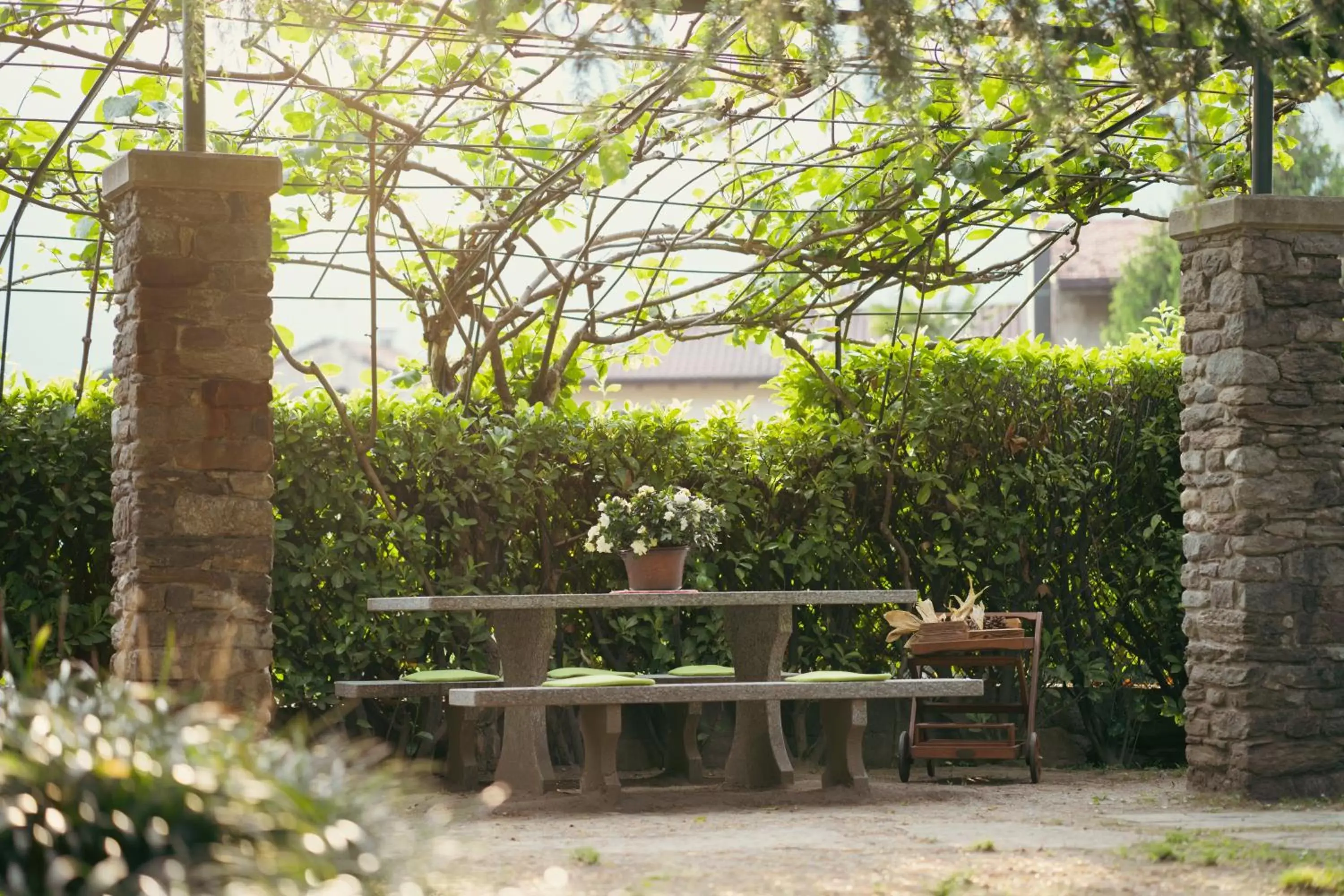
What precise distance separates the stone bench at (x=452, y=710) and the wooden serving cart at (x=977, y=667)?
203 centimetres

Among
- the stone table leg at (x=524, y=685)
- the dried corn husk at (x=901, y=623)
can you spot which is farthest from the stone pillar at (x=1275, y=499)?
the stone table leg at (x=524, y=685)

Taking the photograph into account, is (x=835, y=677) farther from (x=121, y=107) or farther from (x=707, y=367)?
(x=707, y=367)

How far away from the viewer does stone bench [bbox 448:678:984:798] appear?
634cm

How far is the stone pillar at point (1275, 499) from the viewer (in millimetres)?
6648

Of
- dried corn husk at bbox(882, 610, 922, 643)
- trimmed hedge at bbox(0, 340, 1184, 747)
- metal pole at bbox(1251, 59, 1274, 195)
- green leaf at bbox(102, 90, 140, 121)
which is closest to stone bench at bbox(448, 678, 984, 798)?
dried corn husk at bbox(882, 610, 922, 643)

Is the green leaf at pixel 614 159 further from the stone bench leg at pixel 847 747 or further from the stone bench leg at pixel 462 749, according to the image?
the stone bench leg at pixel 847 747

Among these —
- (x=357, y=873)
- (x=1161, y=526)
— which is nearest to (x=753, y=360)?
(x=1161, y=526)

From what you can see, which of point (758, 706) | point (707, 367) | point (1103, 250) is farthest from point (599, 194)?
point (707, 367)

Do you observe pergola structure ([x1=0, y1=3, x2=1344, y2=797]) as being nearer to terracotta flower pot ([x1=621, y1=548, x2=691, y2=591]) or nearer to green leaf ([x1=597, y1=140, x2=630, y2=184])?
green leaf ([x1=597, y1=140, x2=630, y2=184])

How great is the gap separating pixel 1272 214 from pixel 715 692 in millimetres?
3135

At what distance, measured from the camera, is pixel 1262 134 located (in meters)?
6.78

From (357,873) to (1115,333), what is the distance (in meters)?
26.4

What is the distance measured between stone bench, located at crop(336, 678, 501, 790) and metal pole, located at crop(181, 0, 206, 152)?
2452 mm

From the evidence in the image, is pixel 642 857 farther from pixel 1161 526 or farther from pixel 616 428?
pixel 1161 526
